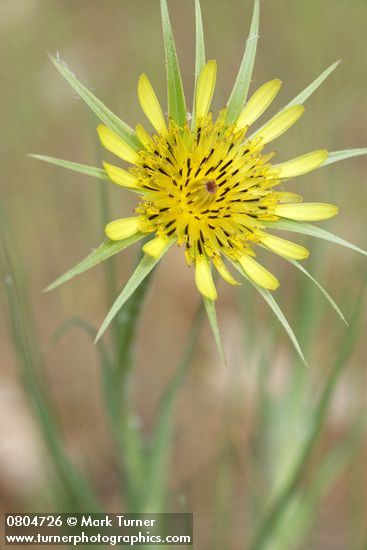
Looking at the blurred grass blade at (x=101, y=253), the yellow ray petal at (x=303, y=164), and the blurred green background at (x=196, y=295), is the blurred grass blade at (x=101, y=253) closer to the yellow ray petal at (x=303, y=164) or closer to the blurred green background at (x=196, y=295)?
the yellow ray petal at (x=303, y=164)

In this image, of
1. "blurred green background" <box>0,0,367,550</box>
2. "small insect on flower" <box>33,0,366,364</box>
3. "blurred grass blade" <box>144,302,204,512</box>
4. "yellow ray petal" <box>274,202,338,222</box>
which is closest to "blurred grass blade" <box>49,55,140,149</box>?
"small insect on flower" <box>33,0,366,364</box>

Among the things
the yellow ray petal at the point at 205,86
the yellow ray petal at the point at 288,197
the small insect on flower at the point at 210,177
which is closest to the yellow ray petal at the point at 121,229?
the small insect on flower at the point at 210,177

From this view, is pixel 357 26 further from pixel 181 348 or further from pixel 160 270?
pixel 181 348

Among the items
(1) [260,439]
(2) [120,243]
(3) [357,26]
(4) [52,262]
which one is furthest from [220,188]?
(3) [357,26]

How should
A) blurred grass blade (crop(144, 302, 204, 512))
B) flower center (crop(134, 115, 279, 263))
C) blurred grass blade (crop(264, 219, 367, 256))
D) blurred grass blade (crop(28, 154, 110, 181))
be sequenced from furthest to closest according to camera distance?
1. blurred grass blade (crop(144, 302, 204, 512))
2. flower center (crop(134, 115, 279, 263))
3. blurred grass blade (crop(264, 219, 367, 256))
4. blurred grass blade (crop(28, 154, 110, 181))

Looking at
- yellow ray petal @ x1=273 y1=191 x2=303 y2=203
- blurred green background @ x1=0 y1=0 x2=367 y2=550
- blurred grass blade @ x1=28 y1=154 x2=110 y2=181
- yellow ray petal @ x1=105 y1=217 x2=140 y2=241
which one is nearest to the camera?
blurred grass blade @ x1=28 y1=154 x2=110 y2=181

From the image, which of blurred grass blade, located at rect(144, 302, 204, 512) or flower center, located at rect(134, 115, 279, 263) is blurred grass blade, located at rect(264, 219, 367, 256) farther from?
blurred grass blade, located at rect(144, 302, 204, 512)

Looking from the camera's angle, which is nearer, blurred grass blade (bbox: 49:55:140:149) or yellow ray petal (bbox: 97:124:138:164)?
blurred grass blade (bbox: 49:55:140:149)

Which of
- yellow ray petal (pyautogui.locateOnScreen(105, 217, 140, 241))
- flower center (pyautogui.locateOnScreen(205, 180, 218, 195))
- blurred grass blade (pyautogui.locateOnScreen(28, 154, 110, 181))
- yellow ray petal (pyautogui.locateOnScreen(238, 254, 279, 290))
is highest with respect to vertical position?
blurred grass blade (pyautogui.locateOnScreen(28, 154, 110, 181))
